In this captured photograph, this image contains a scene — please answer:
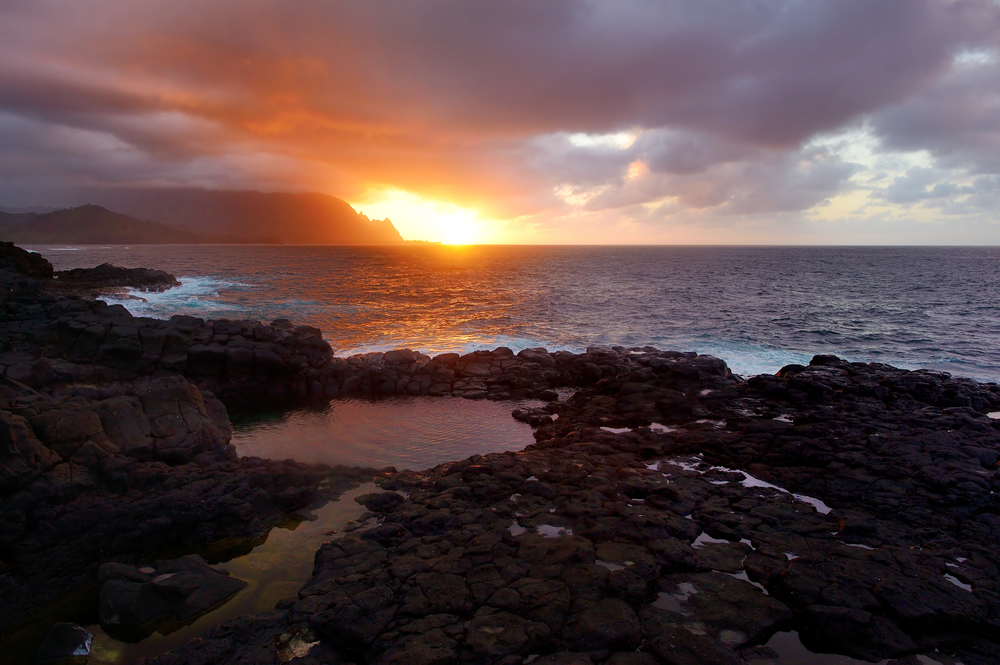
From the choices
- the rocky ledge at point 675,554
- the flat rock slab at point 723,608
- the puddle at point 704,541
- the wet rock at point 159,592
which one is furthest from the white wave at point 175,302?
the flat rock slab at point 723,608

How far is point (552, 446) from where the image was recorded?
670 inches

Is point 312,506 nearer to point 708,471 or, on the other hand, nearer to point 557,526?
point 557,526

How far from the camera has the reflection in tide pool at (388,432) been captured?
1670cm

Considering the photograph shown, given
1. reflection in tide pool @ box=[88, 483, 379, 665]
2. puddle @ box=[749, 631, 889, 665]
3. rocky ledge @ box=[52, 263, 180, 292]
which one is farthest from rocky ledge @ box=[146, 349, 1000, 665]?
rocky ledge @ box=[52, 263, 180, 292]

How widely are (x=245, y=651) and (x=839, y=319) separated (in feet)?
174

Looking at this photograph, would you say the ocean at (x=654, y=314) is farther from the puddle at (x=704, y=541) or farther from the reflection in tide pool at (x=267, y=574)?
the reflection in tide pool at (x=267, y=574)

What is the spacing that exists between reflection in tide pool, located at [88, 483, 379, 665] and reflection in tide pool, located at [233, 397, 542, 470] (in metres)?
3.51

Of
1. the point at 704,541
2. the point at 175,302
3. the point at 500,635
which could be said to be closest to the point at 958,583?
the point at 704,541

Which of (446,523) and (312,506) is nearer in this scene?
(446,523)

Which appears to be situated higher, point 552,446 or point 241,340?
point 241,340

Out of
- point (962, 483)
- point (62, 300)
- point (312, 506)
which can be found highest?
point (62, 300)

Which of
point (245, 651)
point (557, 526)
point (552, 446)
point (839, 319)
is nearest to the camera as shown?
point (245, 651)

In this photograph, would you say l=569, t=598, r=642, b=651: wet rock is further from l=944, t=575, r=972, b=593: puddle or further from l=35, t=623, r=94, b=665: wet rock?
l=35, t=623, r=94, b=665: wet rock

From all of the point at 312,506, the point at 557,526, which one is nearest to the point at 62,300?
the point at 312,506
